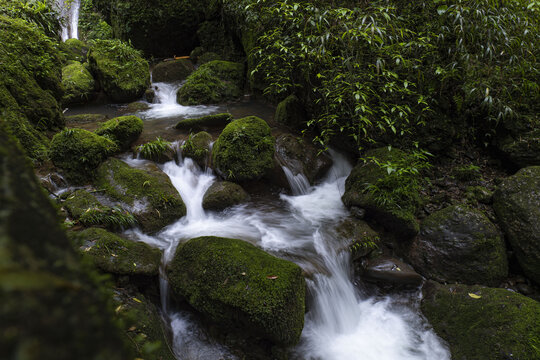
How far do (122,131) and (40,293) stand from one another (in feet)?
18.7

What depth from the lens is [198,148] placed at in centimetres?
583

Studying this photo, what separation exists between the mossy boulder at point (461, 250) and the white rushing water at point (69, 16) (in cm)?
1594

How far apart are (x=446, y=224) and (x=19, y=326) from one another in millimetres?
5020

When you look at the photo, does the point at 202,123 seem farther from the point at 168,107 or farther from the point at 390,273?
the point at 390,273

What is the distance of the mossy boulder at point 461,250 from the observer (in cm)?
407

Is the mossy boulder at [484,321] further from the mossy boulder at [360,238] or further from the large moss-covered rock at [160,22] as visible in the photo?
the large moss-covered rock at [160,22]

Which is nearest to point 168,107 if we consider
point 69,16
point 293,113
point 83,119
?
point 83,119

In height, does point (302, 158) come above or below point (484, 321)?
above

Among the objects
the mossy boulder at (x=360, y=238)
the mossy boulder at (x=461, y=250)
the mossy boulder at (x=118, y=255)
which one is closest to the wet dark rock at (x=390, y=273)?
the mossy boulder at (x=360, y=238)

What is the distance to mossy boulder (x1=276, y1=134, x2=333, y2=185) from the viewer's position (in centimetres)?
589

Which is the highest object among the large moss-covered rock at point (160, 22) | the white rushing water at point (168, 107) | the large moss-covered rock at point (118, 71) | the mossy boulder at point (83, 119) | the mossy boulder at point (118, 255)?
the large moss-covered rock at point (160, 22)

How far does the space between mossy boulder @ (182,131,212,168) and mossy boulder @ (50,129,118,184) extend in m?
1.60

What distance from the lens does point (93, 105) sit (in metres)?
9.00

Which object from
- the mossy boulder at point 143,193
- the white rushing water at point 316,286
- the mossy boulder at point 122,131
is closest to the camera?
the white rushing water at point 316,286
